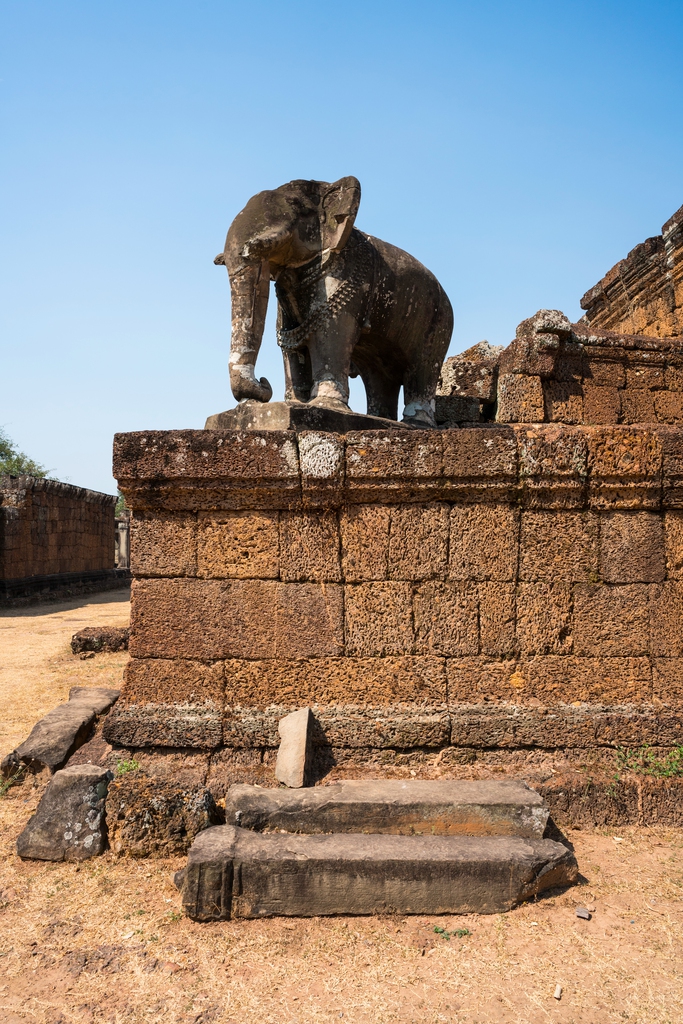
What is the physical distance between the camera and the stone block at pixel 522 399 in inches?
236

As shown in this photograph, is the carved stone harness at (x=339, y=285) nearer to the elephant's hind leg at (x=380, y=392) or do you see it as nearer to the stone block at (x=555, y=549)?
the elephant's hind leg at (x=380, y=392)

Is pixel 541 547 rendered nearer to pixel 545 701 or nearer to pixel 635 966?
pixel 545 701

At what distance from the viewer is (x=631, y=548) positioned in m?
3.77

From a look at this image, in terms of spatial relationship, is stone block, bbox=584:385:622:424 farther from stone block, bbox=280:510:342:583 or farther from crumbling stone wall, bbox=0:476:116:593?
crumbling stone wall, bbox=0:476:116:593

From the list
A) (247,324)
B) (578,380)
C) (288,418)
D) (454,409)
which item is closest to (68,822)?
(288,418)

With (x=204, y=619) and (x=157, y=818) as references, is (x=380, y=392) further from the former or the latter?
(x=157, y=818)

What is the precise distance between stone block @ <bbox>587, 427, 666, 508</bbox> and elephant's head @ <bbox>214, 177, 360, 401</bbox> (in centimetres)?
199

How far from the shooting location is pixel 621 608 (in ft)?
12.3

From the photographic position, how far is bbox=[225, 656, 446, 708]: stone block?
3.68 m

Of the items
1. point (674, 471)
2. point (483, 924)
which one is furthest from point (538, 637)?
point (483, 924)

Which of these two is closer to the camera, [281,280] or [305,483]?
[305,483]

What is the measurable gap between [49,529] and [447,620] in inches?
583

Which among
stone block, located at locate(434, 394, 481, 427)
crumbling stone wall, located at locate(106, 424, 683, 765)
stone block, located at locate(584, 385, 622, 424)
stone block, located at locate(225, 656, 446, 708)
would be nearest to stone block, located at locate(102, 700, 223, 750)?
crumbling stone wall, located at locate(106, 424, 683, 765)

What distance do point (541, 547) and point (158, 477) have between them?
2135 millimetres
